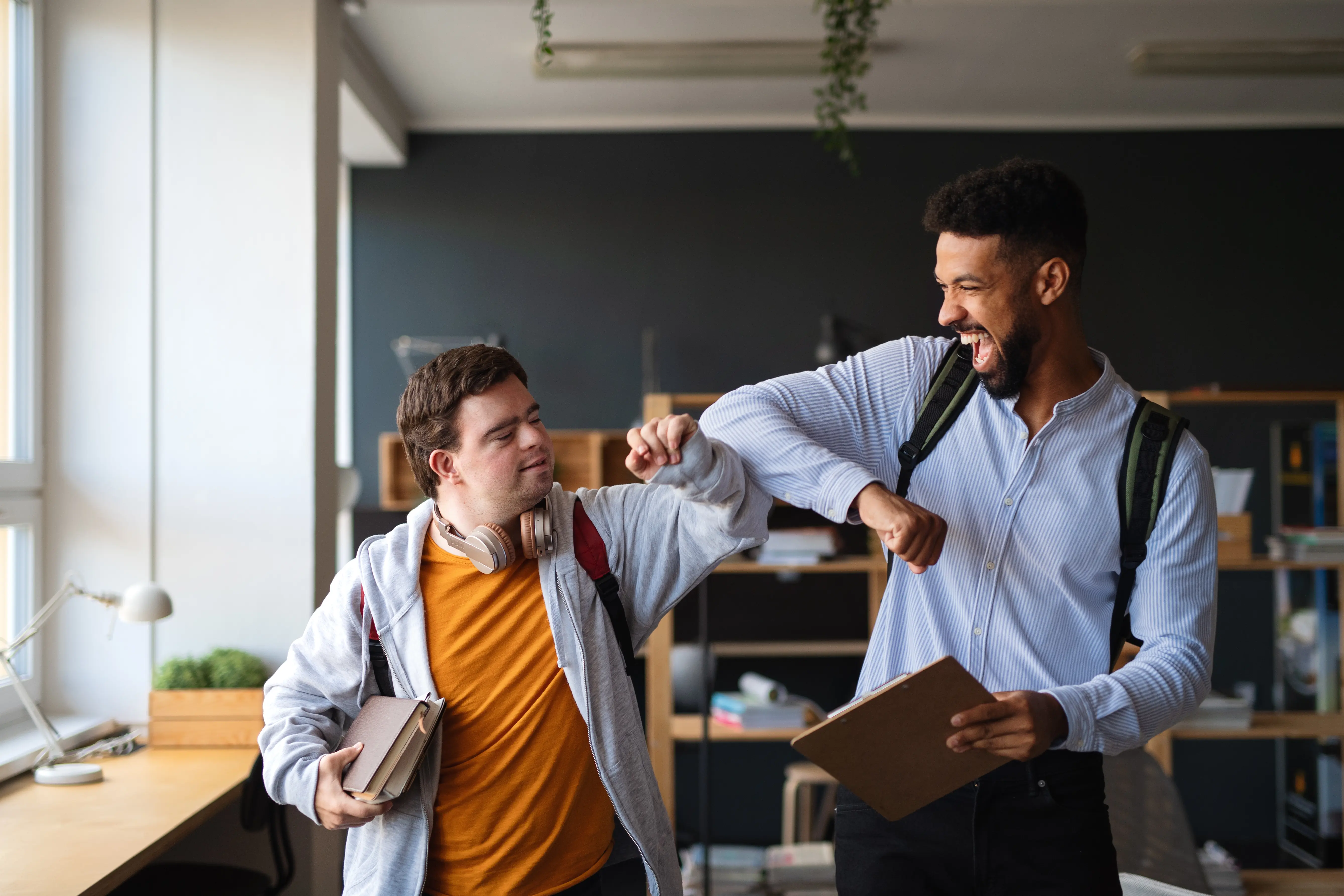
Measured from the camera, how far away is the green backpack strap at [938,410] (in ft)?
5.10

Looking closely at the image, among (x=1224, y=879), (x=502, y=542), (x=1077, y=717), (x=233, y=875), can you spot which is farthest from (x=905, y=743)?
(x=1224, y=879)

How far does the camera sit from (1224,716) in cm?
354

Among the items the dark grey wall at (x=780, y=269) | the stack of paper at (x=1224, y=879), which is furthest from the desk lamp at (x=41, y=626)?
the stack of paper at (x=1224, y=879)

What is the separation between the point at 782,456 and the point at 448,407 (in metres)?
0.55

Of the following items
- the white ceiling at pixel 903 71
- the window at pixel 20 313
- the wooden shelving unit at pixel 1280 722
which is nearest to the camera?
the window at pixel 20 313

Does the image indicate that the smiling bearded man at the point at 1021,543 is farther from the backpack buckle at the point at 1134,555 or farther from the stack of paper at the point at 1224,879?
the stack of paper at the point at 1224,879

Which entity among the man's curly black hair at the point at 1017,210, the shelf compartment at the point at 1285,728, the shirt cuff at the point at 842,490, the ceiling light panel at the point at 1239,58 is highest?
the ceiling light panel at the point at 1239,58

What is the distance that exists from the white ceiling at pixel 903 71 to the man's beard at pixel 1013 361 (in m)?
2.43

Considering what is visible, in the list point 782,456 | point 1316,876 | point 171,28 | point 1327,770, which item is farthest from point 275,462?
point 1327,770

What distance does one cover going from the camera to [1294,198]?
17.9 feet

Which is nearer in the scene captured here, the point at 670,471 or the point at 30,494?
the point at 670,471

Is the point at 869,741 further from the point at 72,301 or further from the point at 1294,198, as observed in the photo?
the point at 1294,198

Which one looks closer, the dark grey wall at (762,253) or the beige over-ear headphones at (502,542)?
the beige over-ear headphones at (502,542)

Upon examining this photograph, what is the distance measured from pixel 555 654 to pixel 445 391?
445mm
